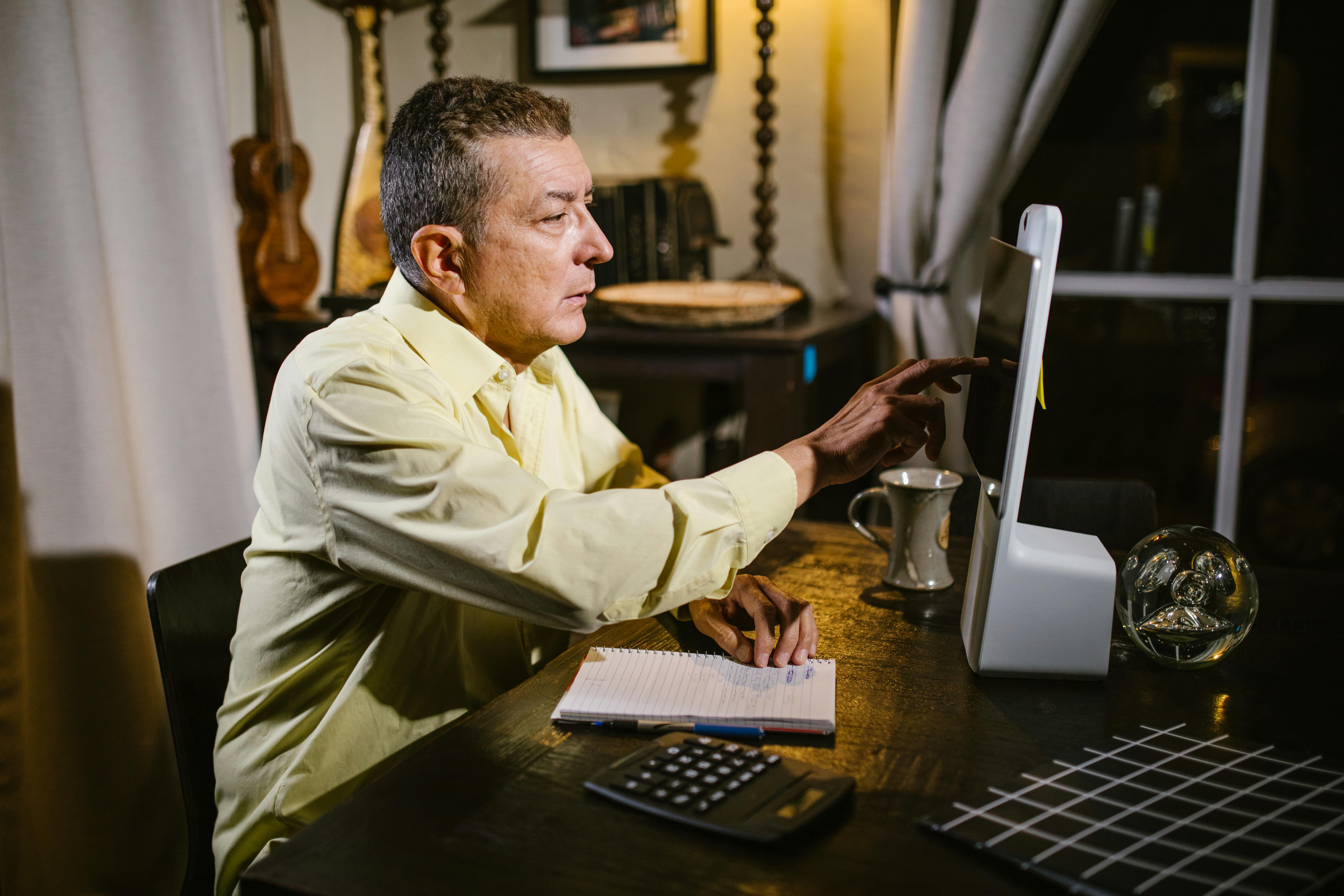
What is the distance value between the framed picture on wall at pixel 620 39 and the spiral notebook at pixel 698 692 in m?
1.89

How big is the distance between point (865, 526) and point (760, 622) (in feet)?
1.09

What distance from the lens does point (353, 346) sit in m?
1.02

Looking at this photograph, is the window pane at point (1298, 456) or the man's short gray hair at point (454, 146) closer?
the man's short gray hair at point (454, 146)

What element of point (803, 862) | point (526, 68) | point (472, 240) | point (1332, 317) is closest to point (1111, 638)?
point (803, 862)

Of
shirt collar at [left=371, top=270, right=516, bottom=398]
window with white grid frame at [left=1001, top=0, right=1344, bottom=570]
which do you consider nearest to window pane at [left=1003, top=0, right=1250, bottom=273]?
window with white grid frame at [left=1001, top=0, right=1344, bottom=570]

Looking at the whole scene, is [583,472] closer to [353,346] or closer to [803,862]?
[353,346]

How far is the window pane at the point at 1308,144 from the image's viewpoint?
8.52 ft

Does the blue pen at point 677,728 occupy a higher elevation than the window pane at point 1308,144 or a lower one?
lower

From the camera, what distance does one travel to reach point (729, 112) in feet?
8.43

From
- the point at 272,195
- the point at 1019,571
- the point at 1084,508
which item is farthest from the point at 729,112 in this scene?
the point at 1019,571

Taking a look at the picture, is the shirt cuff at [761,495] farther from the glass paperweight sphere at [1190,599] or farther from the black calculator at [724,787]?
the glass paperweight sphere at [1190,599]

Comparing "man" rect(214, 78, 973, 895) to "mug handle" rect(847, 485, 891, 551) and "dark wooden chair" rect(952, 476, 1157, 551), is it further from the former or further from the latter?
"dark wooden chair" rect(952, 476, 1157, 551)

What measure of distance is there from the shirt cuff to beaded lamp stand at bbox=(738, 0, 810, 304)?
1487 millimetres

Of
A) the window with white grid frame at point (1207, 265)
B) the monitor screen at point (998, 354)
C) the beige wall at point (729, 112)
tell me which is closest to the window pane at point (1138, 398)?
the window with white grid frame at point (1207, 265)
